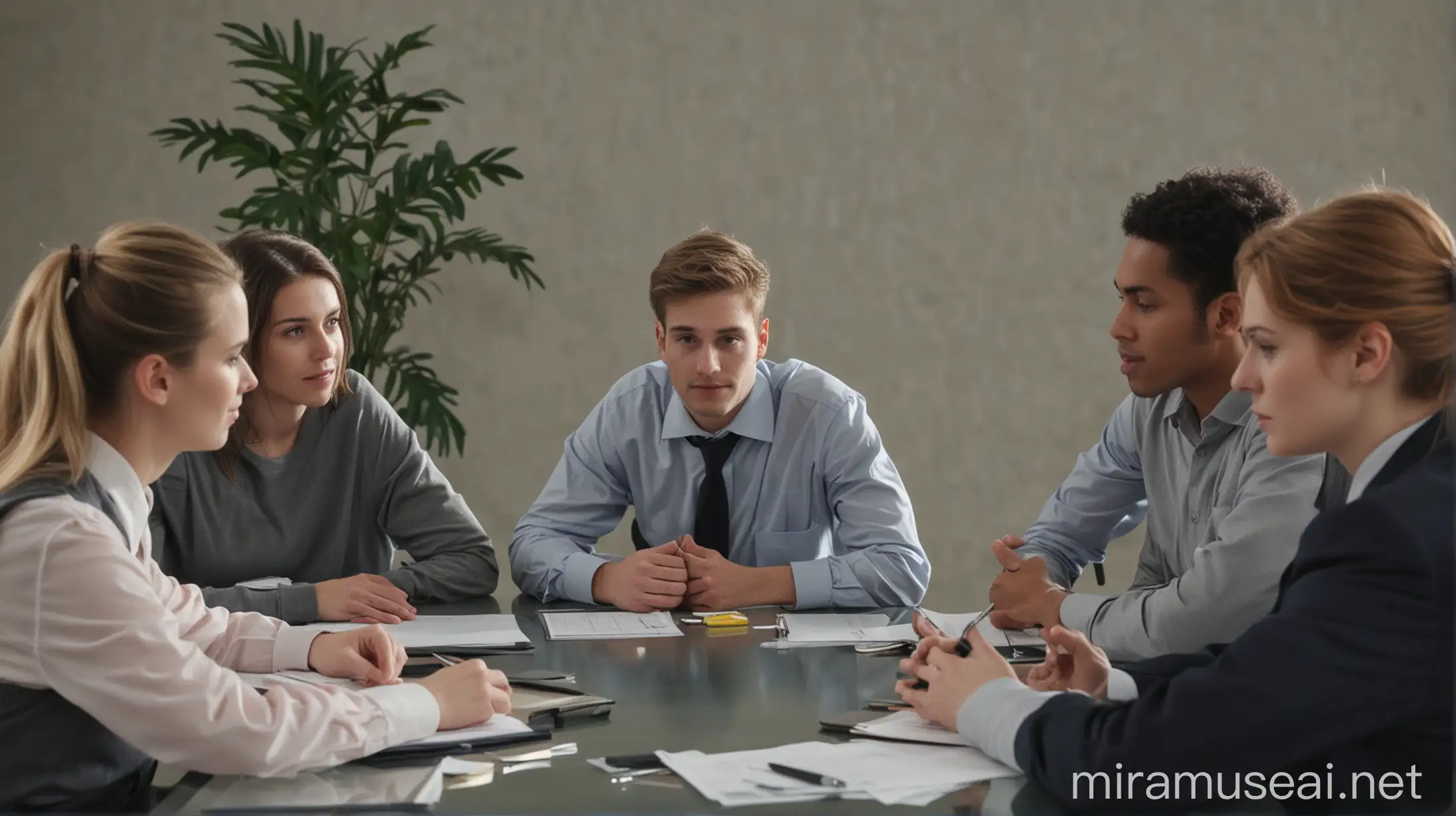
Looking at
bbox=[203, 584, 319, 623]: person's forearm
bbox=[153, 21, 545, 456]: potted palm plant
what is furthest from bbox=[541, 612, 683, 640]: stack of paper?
bbox=[153, 21, 545, 456]: potted palm plant

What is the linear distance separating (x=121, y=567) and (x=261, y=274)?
1120mm

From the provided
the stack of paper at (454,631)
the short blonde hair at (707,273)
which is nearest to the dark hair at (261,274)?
the stack of paper at (454,631)

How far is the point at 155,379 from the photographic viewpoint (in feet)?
4.64

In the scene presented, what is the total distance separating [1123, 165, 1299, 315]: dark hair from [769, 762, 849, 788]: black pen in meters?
1.15

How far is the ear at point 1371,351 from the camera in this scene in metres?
1.26

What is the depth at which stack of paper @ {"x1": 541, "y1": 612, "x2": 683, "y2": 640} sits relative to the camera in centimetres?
199

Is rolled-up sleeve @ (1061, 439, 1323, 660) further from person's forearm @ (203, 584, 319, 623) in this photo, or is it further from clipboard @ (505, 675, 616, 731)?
person's forearm @ (203, 584, 319, 623)

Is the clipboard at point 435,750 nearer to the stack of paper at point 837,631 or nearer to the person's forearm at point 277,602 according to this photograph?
the stack of paper at point 837,631

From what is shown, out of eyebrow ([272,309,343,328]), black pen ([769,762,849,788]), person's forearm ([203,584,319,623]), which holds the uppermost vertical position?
eyebrow ([272,309,343,328])

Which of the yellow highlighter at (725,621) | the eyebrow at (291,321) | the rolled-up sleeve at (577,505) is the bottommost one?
the yellow highlighter at (725,621)

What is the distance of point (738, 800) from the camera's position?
1.19 m

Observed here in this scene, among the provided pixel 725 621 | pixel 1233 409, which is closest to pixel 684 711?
pixel 725 621

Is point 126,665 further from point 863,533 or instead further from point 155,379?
point 863,533

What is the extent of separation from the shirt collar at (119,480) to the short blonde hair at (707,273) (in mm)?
1206
